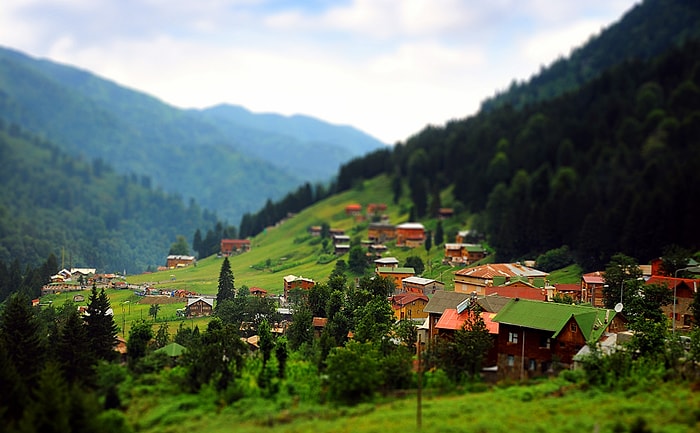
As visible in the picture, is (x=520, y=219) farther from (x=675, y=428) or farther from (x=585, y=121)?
(x=675, y=428)

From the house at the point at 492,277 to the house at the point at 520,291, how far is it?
59.1 inches

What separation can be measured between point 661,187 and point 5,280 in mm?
77262

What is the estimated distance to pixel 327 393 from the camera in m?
34.2

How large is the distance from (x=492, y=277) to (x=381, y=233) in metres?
43.0

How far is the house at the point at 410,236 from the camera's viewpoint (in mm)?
100562

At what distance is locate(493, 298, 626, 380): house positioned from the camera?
39719 mm

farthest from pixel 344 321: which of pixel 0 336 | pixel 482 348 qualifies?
pixel 0 336

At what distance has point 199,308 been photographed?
226 ft

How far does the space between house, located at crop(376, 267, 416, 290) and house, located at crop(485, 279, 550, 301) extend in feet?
50.2

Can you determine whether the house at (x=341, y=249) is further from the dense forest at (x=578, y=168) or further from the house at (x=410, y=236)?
the dense forest at (x=578, y=168)

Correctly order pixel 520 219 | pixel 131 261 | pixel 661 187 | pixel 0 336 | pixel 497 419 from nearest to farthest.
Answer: pixel 497 419
pixel 0 336
pixel 661 187
pixel 520 219
pixel 131 261

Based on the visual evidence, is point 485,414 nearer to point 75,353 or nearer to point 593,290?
point 75,353

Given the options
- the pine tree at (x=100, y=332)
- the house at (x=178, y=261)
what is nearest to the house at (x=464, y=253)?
the house at (x=178, y=261)

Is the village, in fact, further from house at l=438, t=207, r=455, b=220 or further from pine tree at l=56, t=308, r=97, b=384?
pine tree at l=56, t=308, r=97, b=384
